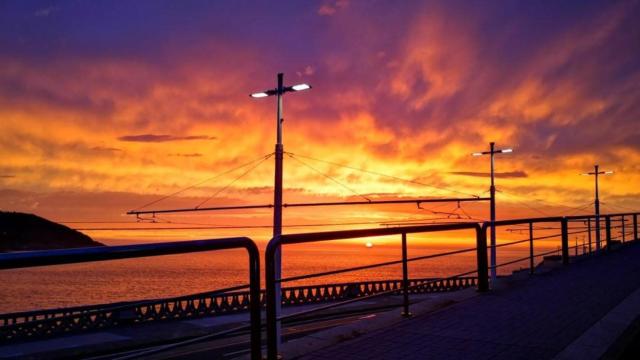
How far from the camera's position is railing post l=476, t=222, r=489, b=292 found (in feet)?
29.8

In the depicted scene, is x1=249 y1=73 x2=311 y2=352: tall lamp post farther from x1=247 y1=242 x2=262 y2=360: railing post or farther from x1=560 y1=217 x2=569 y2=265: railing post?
x1=247 y1=242 x2=262 y2=360: railing post

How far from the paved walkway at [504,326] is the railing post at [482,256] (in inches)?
9.1

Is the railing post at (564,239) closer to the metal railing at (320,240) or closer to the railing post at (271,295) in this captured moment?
the metal railing at (320,240)

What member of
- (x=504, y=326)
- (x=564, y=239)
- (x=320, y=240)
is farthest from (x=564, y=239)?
(x=320, y=240)

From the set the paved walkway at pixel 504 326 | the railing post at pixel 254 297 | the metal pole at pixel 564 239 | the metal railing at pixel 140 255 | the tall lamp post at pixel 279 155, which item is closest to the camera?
the metal railing at pixel 140 255

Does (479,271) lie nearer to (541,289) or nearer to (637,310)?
(541,289)

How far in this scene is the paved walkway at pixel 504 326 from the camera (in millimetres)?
5465

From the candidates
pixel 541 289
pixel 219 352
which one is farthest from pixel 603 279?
pixel 219 352

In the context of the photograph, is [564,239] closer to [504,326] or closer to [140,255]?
[504,326]

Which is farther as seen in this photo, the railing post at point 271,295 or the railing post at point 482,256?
the railing post at point 482,256

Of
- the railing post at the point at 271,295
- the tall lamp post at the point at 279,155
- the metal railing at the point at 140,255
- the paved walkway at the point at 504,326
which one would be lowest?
the paved walkway at the point at 504,326

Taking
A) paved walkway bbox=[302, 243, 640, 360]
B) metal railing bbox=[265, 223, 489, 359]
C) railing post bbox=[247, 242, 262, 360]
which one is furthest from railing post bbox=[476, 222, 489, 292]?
railing post bbox=[247, 242, 262, 360]

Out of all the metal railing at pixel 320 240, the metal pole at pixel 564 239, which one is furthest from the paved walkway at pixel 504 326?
the metal pole at pixel 564 239

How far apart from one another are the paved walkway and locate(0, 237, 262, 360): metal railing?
3.59 ft
